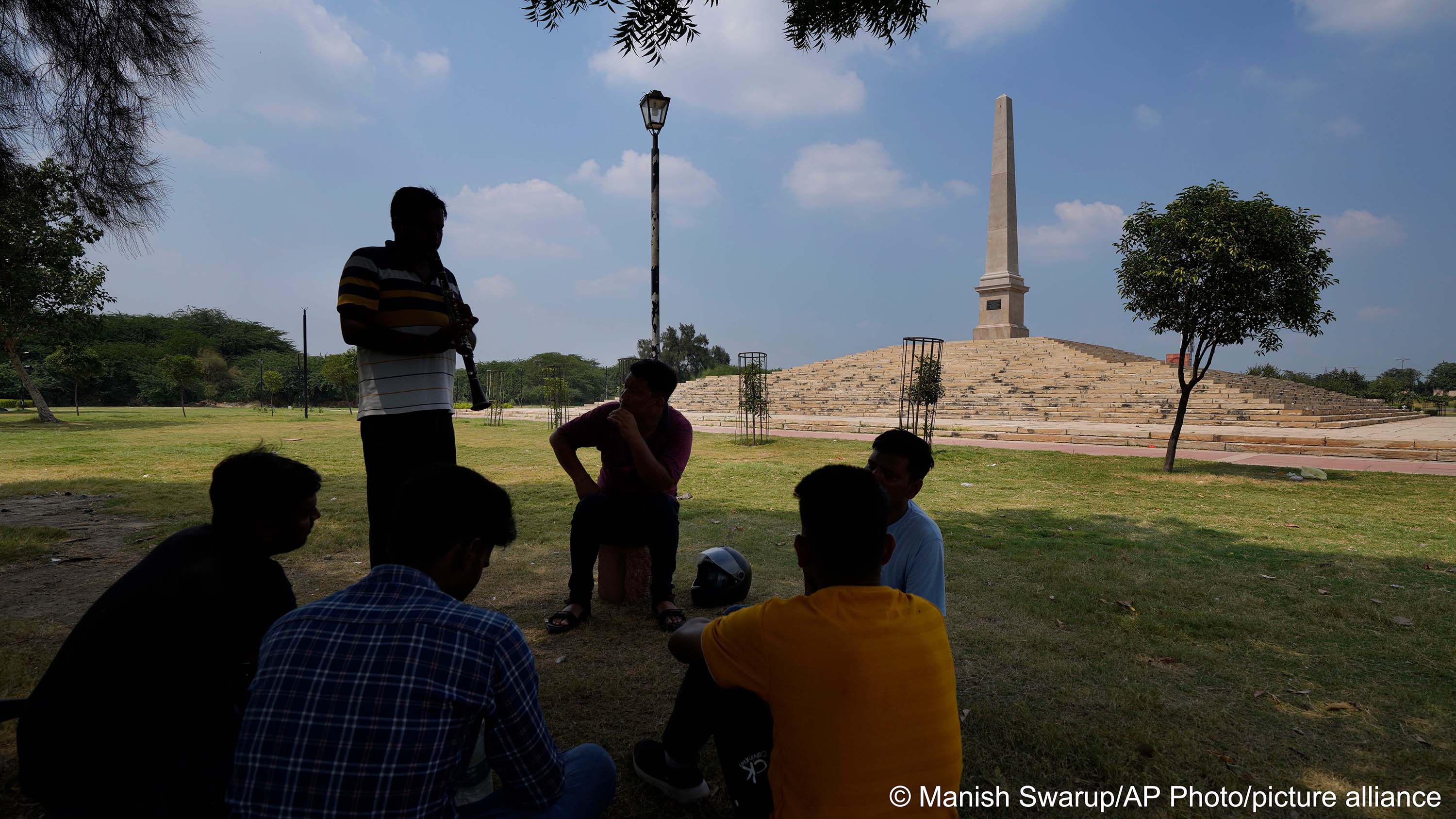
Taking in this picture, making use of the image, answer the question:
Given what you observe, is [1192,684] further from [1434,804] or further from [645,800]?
[645,800]

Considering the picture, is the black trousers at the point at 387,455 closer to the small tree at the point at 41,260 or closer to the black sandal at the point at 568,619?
the black sandal at the point at 568,619

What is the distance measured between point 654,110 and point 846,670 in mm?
8181

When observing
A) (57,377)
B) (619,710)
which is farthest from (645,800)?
(57,377)

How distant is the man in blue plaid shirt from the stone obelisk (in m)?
34.6

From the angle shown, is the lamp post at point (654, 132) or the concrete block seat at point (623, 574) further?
the lamp post at point (654, 132)

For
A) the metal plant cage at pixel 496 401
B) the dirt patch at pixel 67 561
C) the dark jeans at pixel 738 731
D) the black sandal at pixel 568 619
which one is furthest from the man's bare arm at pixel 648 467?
the metal plant cage at pixel 496 401

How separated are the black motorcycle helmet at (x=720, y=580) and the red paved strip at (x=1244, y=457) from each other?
34.9 feet

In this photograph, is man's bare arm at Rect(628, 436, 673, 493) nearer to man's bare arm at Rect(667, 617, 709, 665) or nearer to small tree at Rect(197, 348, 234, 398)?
man's bare arm at Rect(667, 617, 709, 665)

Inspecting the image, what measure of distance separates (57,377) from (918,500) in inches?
1989

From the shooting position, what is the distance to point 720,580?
14.1 ft

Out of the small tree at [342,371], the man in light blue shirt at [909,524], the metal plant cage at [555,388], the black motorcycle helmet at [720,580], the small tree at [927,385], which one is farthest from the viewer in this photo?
the small tree at [342,371]

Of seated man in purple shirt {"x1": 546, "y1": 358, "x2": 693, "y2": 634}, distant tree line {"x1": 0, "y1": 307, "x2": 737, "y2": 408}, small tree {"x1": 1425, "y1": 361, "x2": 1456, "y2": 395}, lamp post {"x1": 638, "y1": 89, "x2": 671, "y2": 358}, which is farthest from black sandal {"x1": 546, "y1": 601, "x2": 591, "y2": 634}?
small tree {"x1": 1425, "y1": 361, "x2": 1456, "y2": 395}

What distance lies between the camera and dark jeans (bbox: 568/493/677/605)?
4.00m

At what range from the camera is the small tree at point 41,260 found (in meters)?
4.85
